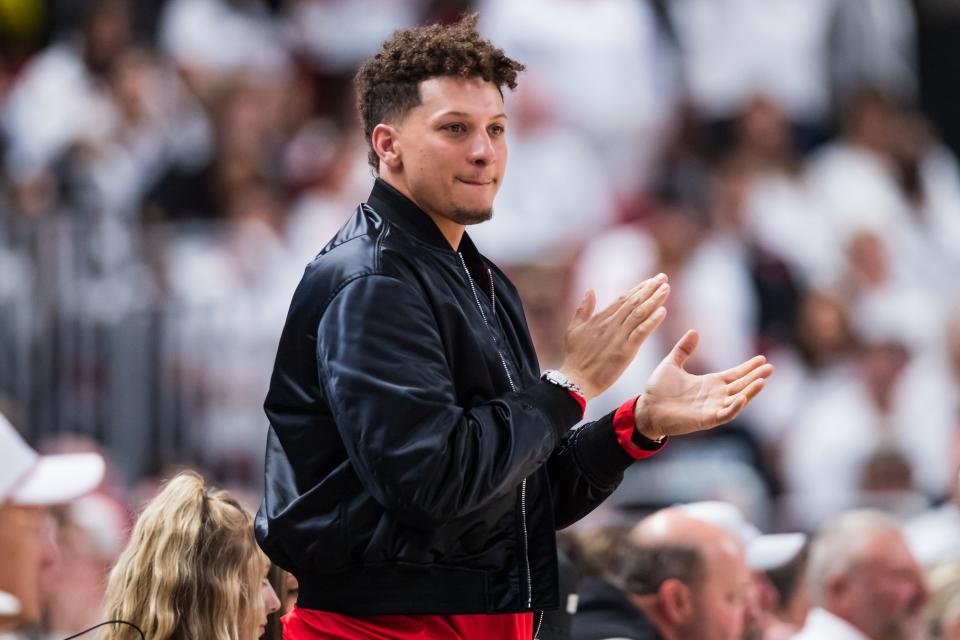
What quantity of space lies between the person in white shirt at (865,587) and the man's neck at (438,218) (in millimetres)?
1868

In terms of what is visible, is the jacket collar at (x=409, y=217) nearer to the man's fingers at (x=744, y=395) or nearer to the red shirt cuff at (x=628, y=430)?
the red shirt cuff at (x=628, y=430)

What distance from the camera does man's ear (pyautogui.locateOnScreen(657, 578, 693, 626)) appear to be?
394 cm

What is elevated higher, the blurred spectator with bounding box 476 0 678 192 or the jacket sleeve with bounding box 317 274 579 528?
the blurred spectator with bounding box 476 0 678 192

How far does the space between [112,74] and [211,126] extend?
710 mm

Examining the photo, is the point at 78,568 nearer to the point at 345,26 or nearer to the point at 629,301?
the point at 629,301

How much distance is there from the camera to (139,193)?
942cm

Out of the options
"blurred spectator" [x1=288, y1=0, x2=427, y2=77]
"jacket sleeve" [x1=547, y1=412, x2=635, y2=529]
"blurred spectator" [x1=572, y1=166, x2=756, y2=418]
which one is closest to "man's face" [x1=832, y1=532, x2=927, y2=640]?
"jacket sleeve" [x1=547, y1=412, x2=635, y2=529]

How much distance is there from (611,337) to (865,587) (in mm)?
1844

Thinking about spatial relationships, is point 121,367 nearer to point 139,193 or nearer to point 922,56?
point 139,193

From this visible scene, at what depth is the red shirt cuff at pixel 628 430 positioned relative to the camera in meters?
2.72

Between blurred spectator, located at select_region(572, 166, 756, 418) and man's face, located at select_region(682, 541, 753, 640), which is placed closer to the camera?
man's face, located at select_region(682, 541, 753, 640)

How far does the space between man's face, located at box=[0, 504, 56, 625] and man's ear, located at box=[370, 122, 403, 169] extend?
1.30 metres

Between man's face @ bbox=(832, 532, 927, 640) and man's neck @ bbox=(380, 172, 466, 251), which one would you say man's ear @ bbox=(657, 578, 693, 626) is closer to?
man's face @ bbox=(832, 532, 927, 640)

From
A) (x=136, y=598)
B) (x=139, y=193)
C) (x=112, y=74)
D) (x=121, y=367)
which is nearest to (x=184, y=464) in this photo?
(x=121, y=367)
